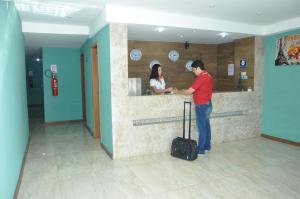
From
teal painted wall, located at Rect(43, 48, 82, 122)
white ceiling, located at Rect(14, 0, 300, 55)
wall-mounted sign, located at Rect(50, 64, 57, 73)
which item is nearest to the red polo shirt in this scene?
white ceiling, located at Rect(14, 0, 300, 55)

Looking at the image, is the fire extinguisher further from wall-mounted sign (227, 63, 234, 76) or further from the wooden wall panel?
wall-mounted sign (227, 63, 234, 76)

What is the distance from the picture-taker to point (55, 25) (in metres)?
4.86

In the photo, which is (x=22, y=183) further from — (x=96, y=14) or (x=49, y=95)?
(x=49, y=95)

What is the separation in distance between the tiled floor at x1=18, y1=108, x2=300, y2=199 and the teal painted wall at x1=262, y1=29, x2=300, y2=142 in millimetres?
423

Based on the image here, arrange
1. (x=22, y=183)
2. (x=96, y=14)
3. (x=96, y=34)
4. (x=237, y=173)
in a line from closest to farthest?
A: (x=22, y=183)
(x=237, y=173)
(x=96, y=14)
(x=96, y=34)

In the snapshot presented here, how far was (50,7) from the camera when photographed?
12.0 feet

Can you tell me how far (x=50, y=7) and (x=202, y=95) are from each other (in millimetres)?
2917

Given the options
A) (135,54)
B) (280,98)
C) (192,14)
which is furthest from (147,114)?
(280,98)

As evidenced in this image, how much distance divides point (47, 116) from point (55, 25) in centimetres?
326

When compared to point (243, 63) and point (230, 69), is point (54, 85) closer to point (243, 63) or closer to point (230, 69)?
point (230, 69)

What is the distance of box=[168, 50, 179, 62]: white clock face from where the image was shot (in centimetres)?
618

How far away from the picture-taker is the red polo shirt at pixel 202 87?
3943 millimetres

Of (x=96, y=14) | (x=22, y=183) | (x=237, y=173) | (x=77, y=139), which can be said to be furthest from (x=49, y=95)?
(x=237, y=173)

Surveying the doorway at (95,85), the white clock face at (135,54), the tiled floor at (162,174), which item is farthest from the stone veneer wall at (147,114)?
the white clock face at (135,54)
